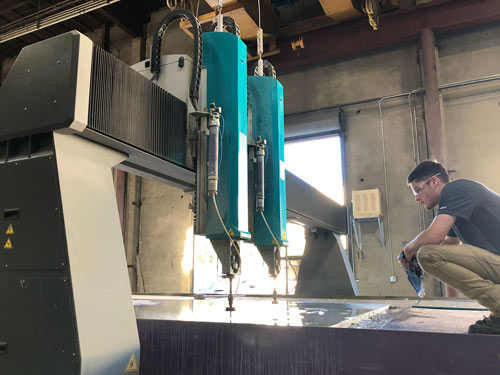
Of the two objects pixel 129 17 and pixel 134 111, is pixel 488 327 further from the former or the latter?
pixel 129 17

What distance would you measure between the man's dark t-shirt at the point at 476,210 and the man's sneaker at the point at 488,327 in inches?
11.0

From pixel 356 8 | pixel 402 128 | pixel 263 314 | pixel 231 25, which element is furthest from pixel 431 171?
pixel 356 8

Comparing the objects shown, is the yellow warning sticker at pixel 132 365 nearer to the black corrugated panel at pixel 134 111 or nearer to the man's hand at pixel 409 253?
the black corrugated panel at pixel 134 111

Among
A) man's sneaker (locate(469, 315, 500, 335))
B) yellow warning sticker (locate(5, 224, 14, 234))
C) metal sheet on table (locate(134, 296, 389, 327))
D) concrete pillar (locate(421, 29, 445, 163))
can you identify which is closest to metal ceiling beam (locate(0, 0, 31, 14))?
concrete pillar (locate(421, 29, 445, 163))

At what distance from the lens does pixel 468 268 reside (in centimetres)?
157

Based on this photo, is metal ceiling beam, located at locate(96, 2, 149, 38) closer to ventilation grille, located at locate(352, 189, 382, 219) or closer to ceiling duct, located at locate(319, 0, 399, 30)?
ceiling duct, located at locate(319, 0, 399, 30)

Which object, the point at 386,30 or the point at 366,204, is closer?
the point at 366,204

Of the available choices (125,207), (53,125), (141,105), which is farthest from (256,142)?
(125,207)

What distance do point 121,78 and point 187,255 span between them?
532 centimetres

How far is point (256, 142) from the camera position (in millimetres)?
2504

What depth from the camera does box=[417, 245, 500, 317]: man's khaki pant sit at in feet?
5.08

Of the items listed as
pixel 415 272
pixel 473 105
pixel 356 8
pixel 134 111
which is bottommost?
pixel 415 272

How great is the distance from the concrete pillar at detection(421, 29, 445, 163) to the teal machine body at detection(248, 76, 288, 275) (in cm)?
324

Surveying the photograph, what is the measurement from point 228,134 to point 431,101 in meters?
4.13
